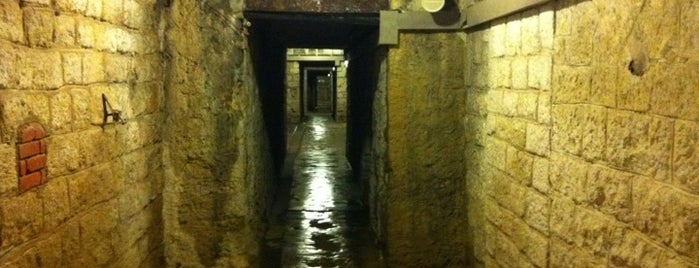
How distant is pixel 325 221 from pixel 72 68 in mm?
3923

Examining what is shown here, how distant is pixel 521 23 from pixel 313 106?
19.8 meters

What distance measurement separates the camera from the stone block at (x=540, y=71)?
264cm

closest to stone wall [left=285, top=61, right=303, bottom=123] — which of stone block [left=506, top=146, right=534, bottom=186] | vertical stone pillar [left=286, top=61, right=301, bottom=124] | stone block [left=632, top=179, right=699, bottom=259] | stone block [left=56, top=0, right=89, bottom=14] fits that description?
vertical stone pillar [left=286, top=61, right=301, bottom=124]

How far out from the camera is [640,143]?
6.25 feet

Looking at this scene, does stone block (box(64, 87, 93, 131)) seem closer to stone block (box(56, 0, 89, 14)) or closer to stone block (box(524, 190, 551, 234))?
stone block (box(56, 0, 89, 14))

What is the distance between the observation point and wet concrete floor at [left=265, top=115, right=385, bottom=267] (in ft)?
16.0

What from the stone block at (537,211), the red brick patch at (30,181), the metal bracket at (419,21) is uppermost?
the metal bracket at (419,21)

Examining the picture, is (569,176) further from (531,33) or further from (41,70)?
(41,70)

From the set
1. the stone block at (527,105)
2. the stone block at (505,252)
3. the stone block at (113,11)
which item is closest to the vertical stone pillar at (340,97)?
the stone block at (505,252)

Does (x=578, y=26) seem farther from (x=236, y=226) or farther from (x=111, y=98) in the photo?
(x=236, y=226)

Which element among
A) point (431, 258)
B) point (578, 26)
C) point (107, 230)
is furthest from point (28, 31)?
point (431, 258)

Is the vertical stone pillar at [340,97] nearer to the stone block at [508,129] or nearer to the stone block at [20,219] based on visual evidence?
the stone block at [508,129]

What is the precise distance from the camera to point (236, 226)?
4.00 m

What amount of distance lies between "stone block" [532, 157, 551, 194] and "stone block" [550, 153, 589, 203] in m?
0.06
